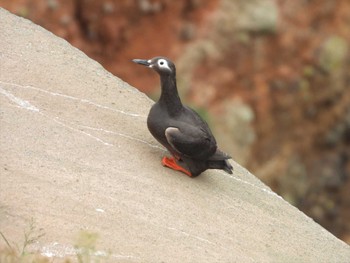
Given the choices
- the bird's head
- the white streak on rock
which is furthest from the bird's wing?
the white streak on rock

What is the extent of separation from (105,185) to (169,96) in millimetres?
867

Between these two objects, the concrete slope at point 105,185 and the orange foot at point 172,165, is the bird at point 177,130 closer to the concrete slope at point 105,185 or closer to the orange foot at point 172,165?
the orange foot at point 172,165

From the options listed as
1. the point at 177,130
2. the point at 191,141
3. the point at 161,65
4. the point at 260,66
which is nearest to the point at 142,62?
the point at 161,65

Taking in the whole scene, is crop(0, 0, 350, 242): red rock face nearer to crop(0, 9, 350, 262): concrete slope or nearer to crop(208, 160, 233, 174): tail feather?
crop(0, 9, 350, 262): concrete slope

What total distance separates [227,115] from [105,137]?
9.10m

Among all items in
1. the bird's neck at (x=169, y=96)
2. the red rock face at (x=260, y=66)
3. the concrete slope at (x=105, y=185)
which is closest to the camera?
the concrete slope at (x=105, y=185)

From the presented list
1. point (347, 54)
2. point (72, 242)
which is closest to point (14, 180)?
point (72, 242)

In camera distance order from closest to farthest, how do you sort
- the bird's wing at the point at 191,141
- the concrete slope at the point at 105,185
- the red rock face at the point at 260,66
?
the concrete slope at the point at 105,185 < the bird's wing at the point at 191,141 < the red rock face at the point at 260,66

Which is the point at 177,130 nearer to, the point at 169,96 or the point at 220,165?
the point at 169,96

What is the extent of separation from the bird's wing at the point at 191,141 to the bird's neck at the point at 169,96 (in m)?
0.14

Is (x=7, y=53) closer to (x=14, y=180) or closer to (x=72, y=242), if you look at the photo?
(x=14, y=180)

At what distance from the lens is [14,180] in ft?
21.6

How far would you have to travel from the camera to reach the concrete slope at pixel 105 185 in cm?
646

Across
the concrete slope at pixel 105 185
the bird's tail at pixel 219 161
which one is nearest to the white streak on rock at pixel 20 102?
the concrete slope at pixel 105 185
